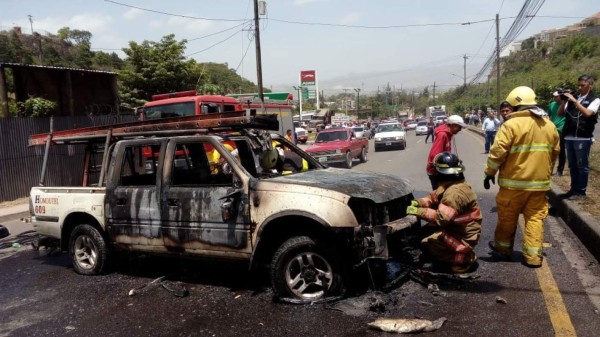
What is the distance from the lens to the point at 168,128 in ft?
17.0

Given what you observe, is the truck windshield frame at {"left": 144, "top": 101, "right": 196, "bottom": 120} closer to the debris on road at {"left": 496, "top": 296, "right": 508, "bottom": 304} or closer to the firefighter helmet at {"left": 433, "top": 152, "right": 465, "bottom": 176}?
the firefighter helmet at {"left": 433, "top": 152, "right": 465, "bottom": 176}

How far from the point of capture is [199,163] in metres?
5.49

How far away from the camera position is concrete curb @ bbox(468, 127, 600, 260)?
5.21 metres

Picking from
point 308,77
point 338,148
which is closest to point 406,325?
point 338,148

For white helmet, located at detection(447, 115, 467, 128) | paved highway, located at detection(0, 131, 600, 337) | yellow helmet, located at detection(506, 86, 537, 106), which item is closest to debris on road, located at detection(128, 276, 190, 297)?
paved highway, located at detection(0, 131, 600, 337)

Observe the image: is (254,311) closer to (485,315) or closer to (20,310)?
(485,315)

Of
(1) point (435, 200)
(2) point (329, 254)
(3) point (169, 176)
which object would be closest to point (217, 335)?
(2) point (329, 254)

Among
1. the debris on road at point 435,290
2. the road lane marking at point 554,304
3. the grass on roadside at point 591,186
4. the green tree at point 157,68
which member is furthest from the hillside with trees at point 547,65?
the debris on road at point 435,290

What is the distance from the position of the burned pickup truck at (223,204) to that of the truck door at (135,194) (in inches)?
0.5

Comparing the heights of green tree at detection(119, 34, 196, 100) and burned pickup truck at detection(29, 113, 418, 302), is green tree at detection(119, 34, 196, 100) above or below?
above

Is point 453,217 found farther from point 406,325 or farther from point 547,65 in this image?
point 547,65

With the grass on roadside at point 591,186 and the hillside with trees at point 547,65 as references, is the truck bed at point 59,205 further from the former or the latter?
the hillside with trees at point 547,65

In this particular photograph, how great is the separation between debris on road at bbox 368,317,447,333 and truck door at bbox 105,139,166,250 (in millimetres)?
2463

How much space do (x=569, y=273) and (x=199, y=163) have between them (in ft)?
13.2
